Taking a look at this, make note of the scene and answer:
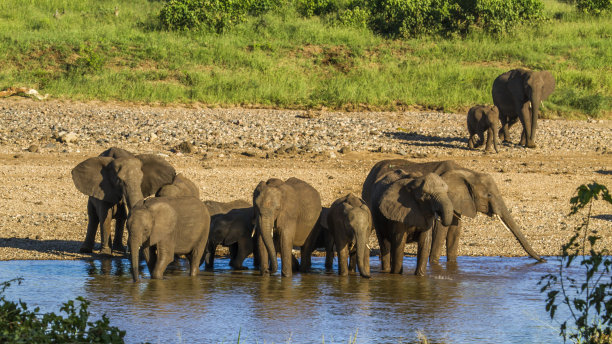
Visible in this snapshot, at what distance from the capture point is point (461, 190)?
11.7 m

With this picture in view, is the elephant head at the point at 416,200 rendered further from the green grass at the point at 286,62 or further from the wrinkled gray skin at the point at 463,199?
the green grass at the point at 286,62

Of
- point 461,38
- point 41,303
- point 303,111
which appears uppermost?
point 461,38

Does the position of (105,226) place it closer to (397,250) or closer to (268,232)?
(268,232)

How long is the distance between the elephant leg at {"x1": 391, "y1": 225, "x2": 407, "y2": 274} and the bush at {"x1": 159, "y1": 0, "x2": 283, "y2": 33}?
59.6 ft

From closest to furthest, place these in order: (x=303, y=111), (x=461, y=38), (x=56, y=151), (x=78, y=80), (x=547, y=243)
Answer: (x=547, y=243), (x=56, y=151), (x=303, y=111), (x=78, y=80), (x=461, y=38)

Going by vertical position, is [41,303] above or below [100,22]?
below

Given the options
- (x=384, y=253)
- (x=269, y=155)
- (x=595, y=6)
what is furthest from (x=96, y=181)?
(x=595, y=6)

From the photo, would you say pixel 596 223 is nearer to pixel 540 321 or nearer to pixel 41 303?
pixel 540 321

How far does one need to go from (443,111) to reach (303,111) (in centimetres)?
342

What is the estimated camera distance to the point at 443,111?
23.1 meters

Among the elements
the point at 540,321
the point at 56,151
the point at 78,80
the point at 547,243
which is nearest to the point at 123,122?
the point at 56,151

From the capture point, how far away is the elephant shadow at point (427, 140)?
19594mm

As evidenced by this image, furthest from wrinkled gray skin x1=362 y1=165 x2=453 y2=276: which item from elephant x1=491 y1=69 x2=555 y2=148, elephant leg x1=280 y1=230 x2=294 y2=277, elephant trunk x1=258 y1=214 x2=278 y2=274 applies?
elephant x1=491 y1=69 x2=555 y2=148

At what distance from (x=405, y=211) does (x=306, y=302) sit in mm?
1750
